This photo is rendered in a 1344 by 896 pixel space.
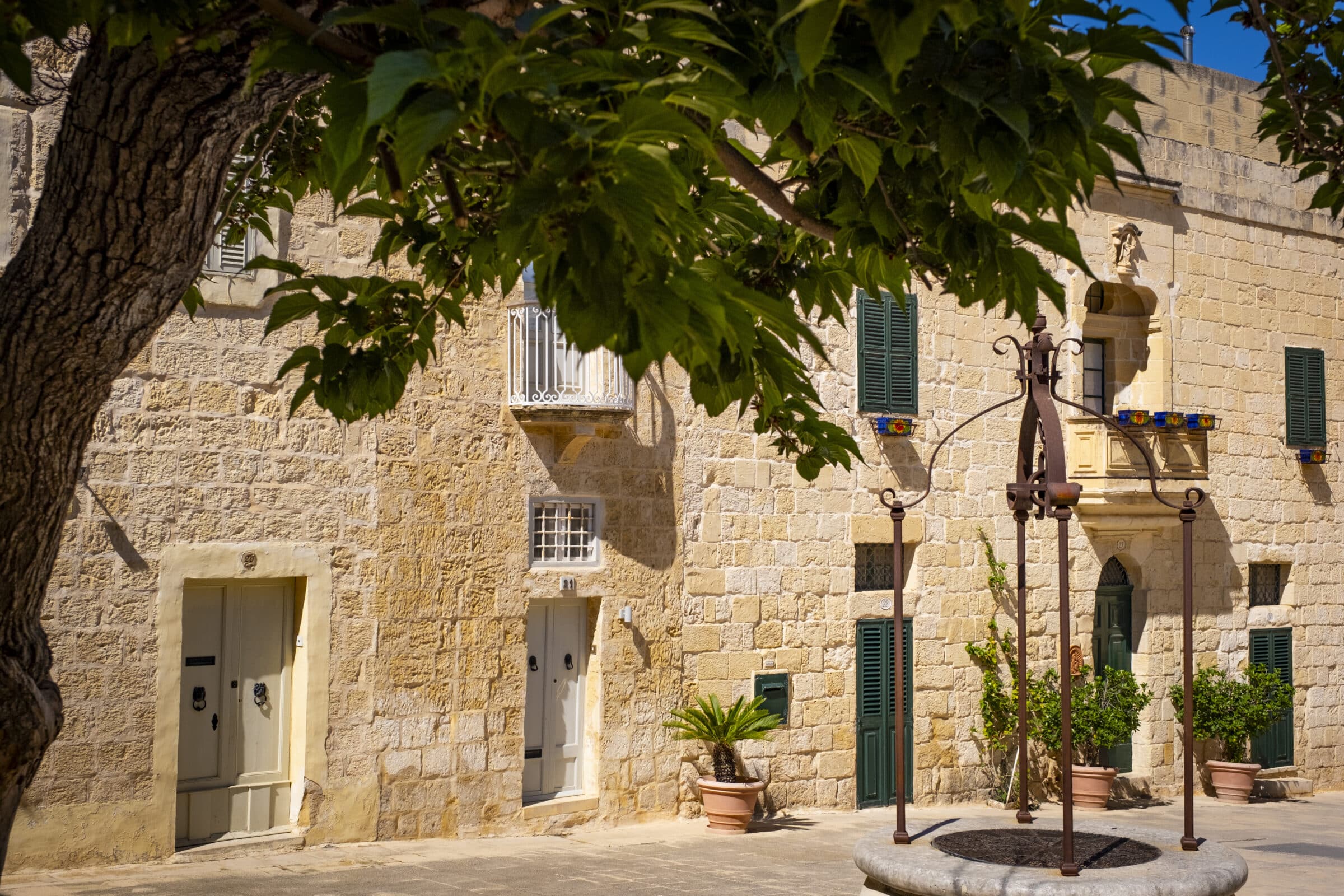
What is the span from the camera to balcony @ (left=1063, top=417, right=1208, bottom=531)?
14656mm

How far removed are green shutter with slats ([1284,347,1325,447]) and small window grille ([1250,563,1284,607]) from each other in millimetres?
1427

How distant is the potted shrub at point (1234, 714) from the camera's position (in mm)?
15078

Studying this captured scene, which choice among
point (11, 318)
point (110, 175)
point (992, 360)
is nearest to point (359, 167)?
point (110, 175)

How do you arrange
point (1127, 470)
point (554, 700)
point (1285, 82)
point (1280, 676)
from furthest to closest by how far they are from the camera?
point (1280, 676)
point (1127, 470)
point (554, 700)
point (1285, 82)

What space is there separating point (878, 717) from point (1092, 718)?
218 cm

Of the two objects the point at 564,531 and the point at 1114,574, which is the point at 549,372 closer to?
the point at 564,531

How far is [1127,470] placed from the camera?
1470 cm

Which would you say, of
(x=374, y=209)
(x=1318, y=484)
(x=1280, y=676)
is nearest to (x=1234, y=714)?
(x=1280, y=676)

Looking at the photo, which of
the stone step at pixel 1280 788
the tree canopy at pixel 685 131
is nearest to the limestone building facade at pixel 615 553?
the stone step at pixel 1280 788

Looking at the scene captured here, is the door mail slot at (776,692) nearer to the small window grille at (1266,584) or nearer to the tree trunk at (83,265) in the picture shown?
the small window grille at (1266,584)

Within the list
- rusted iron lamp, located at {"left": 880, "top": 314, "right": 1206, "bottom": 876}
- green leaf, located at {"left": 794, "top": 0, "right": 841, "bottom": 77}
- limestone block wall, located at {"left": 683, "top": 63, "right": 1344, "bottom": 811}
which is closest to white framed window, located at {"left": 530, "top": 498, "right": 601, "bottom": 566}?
limestone block wall, located at {"left": 683, "top": 63, "right": 1344, "bottom": 811}

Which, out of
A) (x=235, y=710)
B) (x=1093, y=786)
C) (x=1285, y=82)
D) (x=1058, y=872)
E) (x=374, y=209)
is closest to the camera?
(x=374, y=209)

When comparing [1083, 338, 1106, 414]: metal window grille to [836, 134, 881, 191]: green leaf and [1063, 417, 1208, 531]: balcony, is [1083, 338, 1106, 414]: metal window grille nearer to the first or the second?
[1063, 417, 1208, 531]: balcony

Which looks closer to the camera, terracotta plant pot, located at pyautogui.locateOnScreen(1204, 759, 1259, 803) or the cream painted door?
the cream painted door
